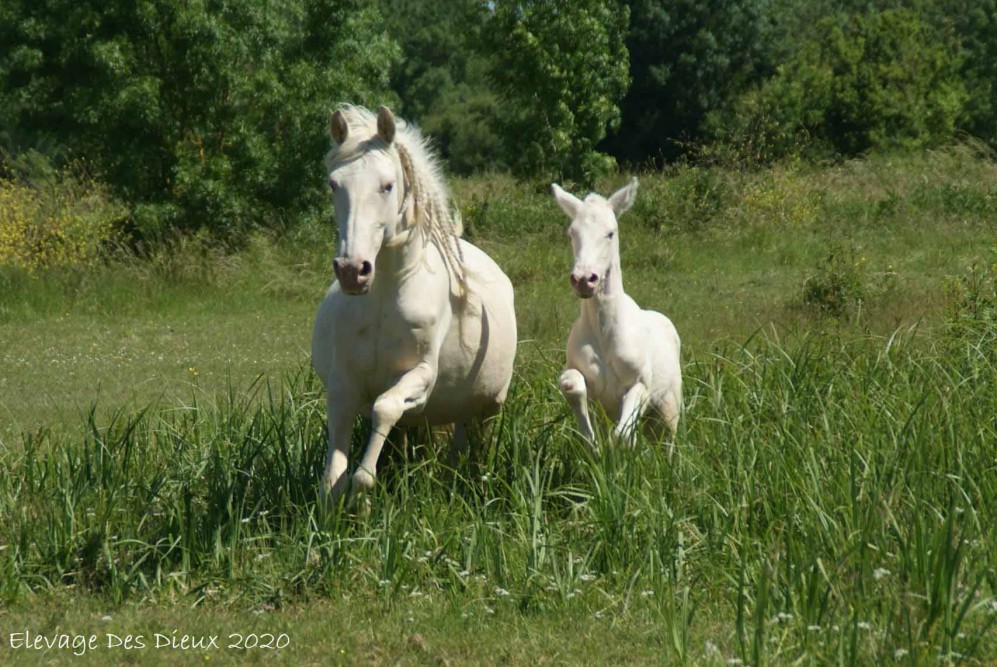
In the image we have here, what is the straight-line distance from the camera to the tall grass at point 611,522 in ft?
14.3

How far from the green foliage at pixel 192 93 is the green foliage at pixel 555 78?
696 cm

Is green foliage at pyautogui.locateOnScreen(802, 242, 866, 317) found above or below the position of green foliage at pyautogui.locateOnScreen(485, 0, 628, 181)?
below

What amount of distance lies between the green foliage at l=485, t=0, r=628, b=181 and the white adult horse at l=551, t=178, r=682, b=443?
63.9 ft

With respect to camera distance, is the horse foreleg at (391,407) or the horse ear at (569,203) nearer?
the horse foreleg at (391,407)

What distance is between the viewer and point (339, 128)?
17.9ft

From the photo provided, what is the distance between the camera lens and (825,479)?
556cm

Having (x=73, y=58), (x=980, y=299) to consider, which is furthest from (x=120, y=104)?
(x=980, y=299)

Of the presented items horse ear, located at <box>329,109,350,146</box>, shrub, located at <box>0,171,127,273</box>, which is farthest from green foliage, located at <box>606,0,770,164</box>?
horse ear, located at <box>329,109,350,146</box>

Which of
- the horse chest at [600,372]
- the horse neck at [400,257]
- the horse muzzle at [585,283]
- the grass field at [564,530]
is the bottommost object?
the grass field at [564,530]

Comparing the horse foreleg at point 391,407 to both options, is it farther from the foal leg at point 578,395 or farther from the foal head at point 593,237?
the foal head at point 593,237

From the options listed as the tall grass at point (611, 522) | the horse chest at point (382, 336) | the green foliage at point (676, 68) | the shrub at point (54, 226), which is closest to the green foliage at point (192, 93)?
the shrub at point (54, 226)

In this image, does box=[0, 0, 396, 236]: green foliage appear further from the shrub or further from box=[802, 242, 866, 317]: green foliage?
box=[802, 242, 866, 317]: green foliage

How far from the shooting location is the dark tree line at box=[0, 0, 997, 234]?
56.9 ft

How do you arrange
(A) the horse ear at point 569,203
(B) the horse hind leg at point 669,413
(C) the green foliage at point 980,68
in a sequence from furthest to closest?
1. (C) the green foliage at point 980,68
2. (B) the horse hind leg at point 669,413
3. (A) the horse ear at point 569,203
